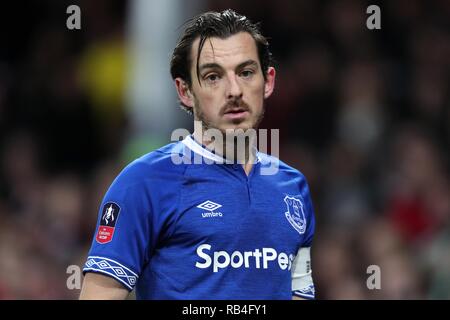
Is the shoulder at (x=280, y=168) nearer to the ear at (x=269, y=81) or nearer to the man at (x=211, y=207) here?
the man at (x=211, y=207)

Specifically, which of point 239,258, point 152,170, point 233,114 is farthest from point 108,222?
point 233,114

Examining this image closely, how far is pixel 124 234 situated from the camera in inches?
148

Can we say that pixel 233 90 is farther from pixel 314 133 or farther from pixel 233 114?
pixel 314 133

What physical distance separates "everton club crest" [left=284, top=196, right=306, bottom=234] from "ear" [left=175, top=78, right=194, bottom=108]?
547 mm

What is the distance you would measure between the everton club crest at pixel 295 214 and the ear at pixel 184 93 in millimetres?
547

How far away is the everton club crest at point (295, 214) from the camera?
410 centimetres

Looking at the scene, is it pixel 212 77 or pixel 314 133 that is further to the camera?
pixel 314 133

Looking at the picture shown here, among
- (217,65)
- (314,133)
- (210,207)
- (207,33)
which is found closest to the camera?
(210,207)

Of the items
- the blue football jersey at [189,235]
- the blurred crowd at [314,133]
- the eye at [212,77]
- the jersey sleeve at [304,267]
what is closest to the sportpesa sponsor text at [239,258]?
the blue football jersey at [189,235]

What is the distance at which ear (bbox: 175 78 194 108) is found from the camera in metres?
4.17

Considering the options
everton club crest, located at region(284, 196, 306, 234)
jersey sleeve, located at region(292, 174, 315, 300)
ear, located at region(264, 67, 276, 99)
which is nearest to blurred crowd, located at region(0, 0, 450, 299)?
jersey sleeve, located at region(292, 174, 315, 300)

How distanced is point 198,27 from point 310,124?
4.91 metres

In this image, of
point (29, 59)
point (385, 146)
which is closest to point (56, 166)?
point (29, 59)

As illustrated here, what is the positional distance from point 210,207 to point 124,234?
1.14 ft
